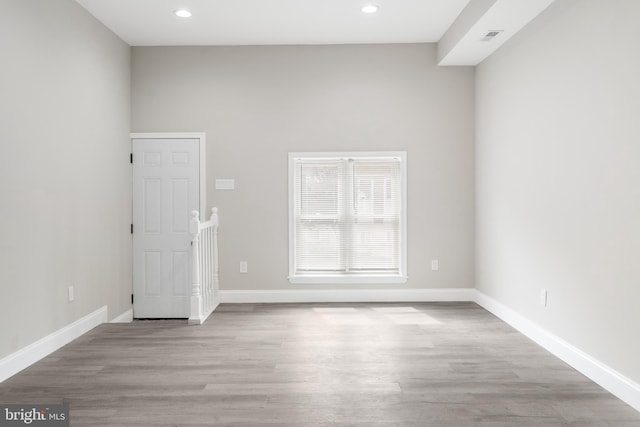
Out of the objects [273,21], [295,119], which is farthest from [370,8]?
[295,119]

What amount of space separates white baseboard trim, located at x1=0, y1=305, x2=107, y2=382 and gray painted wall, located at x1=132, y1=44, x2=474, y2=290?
4.73 ft

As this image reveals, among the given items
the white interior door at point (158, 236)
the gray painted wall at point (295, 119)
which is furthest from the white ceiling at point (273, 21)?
the white interior door at point (158, 236)

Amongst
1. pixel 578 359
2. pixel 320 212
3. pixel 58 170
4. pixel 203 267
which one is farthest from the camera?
pixel 320 212

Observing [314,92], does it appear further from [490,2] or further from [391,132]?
[490,2]

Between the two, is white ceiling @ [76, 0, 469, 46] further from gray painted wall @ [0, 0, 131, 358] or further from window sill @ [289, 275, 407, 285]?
window sill @ [289, 275, 407, 285]

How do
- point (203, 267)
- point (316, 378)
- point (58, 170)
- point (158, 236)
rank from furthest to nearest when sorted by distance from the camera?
point (158, 236) < point (203, 267) < point (58, 170) < point (316, 378)

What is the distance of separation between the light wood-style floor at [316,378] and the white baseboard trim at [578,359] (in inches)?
2.2

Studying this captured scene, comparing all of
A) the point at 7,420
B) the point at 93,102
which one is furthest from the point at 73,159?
the point at 7,420

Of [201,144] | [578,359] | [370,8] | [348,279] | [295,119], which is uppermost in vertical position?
[370,8]

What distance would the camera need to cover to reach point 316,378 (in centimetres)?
304

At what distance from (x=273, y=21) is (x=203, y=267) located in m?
2.47

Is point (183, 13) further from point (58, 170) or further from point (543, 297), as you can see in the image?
point (543, 297)

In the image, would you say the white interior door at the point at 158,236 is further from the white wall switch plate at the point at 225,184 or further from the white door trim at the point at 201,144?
the white wall switch plate at the point at 225,184

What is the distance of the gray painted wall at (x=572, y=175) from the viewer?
2723 mm
